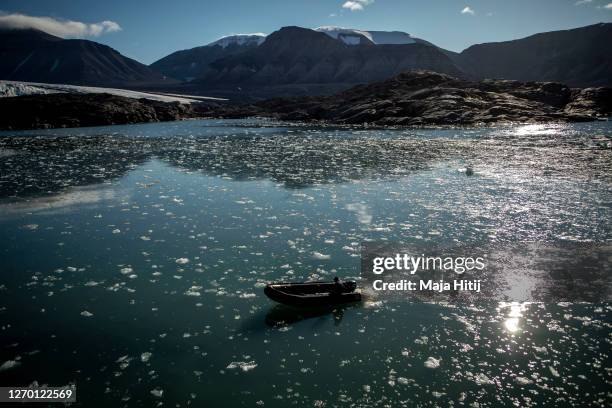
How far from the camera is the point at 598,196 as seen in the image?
19594mm

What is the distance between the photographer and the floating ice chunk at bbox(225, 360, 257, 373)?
793 cm

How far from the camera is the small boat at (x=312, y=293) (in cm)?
973

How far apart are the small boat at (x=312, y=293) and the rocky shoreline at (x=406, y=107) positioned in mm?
61275

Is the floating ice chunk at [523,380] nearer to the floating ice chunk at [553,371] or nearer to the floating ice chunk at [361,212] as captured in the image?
the floating ice chunk at [553,371]

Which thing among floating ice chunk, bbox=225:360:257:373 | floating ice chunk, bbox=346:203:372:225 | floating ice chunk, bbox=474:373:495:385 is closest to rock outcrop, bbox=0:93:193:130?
floating ice chunk, bbox=346:203:372:225

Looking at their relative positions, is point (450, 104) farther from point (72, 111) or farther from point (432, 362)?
point (432, 362)

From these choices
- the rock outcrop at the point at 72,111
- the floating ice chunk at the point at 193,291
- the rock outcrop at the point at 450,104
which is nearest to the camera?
the floating ice chunk at the point at 193,291

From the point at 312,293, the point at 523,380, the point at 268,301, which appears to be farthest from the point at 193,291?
the point at 523,380

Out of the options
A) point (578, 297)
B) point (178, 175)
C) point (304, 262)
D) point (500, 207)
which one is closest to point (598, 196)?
point (500, 207)

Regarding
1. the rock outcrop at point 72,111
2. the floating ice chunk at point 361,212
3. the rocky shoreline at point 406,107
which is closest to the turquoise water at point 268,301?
the floating ice chunk at point 361,212

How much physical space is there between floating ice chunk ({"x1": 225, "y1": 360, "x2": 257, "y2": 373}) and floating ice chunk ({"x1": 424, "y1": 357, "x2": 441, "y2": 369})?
339cm

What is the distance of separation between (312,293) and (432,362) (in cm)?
344

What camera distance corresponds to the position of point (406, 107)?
251 ft

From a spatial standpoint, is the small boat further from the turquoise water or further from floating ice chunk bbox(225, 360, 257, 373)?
floating ice chunk bbox(225, 360, 257, 373)
